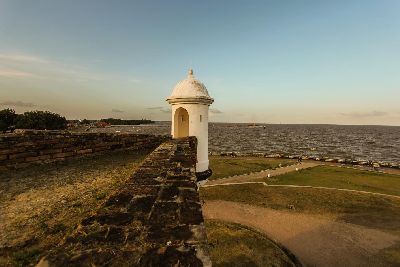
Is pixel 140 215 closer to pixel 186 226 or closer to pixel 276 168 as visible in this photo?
pixel 186 226

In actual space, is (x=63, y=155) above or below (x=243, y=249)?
above

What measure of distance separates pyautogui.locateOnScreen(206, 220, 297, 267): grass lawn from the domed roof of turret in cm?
631

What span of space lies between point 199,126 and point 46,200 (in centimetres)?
792

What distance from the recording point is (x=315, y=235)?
47.5ft

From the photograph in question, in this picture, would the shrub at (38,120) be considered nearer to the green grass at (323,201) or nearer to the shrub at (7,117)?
the shrub at (7,117)

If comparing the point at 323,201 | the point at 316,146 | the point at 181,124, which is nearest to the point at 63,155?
the point at 181,124

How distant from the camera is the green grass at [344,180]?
24.2m

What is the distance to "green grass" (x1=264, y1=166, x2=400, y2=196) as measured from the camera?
24.2 metres

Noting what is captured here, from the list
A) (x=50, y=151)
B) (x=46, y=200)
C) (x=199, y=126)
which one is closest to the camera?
(x=46, y=200)

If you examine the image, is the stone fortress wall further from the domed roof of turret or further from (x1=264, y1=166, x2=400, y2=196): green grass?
(x1=264, y1=166, x2=400, y2=196): green grass

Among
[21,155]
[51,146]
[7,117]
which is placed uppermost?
[7,117]

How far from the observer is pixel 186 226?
7.95ft

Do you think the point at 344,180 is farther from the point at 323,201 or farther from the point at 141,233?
the point at 141,233

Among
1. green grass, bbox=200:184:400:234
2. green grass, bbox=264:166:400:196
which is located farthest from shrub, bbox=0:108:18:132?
green grass, bbox=264:166:400:196
